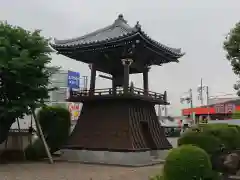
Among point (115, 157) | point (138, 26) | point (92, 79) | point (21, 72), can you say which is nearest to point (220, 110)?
point (92, 79)

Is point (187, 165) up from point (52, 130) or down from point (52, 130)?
down

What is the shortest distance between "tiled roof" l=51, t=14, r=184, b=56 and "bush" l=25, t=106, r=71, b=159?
4944 mm

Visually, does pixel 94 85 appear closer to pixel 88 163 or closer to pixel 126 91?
pixel 126 91

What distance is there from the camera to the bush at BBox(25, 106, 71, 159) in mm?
25266

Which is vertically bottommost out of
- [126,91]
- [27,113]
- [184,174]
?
[184,174]

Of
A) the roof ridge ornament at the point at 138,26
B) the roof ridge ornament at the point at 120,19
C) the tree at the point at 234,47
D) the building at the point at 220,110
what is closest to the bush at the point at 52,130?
the roof ridge ornament at the point at 120,19

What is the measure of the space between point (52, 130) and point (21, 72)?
549 cm

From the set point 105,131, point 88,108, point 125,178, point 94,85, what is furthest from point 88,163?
point 125,178

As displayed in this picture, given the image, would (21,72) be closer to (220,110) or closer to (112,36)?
(112,36)

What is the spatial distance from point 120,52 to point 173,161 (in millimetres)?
14222

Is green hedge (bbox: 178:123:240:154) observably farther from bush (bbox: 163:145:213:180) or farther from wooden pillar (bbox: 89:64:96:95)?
wooden pillar (bbox: 89:64:96:95)

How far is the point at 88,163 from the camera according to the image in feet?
73.4

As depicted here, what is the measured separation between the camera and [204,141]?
12891 millimetres

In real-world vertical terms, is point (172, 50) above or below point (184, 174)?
above
